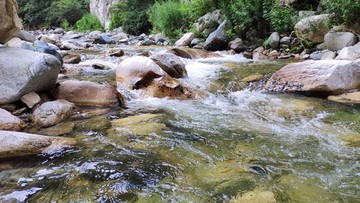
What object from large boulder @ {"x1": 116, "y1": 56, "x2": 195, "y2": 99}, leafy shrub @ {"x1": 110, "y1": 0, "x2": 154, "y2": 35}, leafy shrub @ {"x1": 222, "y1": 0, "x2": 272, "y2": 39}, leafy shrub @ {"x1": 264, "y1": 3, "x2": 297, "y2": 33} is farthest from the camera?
leafy shrub @ {"x1": 110, "y1": 0, "x2": 154, "y2": 35}

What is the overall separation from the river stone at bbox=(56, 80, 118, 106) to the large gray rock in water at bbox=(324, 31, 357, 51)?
565 centimetres

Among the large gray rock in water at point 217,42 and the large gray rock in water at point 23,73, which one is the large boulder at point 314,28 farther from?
the large gray rock in water at point 23,73

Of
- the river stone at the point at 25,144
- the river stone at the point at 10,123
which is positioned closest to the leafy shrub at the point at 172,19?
the river stone at the point at 10,123

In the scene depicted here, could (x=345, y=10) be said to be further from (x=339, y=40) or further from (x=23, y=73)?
(x=23, y=73)

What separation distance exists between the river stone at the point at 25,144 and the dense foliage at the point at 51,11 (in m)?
27.9

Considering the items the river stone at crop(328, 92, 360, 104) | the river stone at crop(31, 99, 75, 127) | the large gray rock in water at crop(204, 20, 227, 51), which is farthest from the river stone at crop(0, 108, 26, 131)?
the large gray rock in water at crop(204, 20, 227, 51)

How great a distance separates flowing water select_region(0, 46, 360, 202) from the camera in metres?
2.07

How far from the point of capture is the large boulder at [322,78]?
4676mm

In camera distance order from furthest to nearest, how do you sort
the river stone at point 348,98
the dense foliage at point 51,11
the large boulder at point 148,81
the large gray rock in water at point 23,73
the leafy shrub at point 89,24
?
the dense foliage at point 51,11 → the leafy shrub at point 89,24 → the large boulder at point 148,81 → the river stone at point 348,98 → the large gray rock in water at point 23,73

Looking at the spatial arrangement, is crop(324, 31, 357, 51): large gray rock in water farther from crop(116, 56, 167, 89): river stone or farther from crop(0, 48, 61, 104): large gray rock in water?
crop(0, 48, 61, 104): large gray rock in water

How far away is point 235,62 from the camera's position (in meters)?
7.79

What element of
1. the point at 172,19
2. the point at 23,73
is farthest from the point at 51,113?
the point at 172,19

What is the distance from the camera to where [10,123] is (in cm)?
321

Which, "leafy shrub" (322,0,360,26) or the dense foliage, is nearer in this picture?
"leafy shrub" (322,0,360,26)
